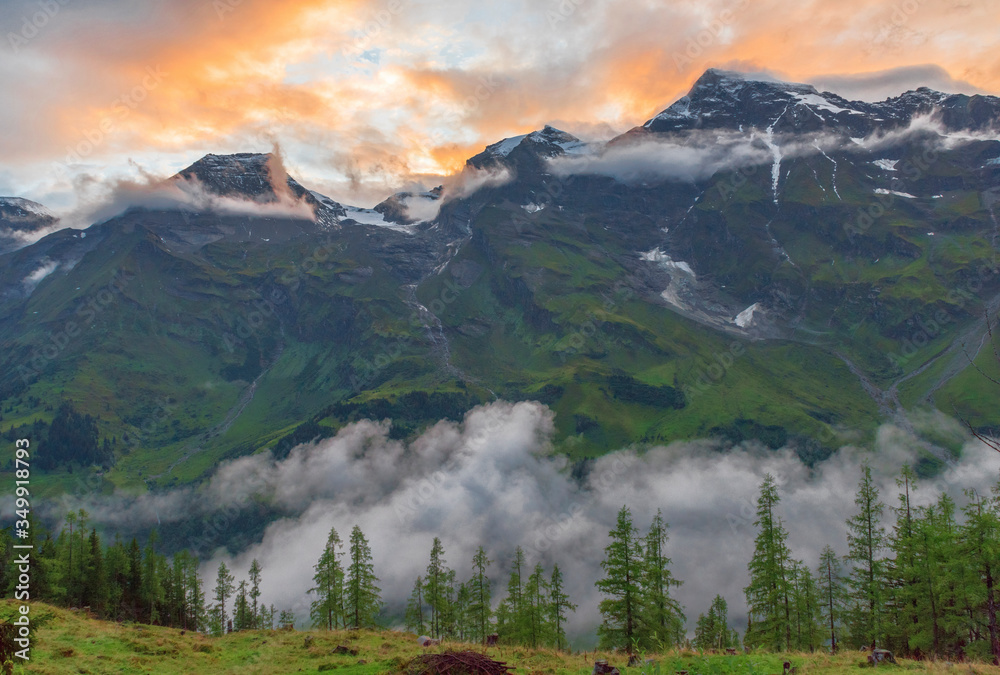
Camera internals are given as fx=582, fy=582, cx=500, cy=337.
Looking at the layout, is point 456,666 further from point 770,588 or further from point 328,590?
point 328,590

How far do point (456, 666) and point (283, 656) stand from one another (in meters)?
16.2

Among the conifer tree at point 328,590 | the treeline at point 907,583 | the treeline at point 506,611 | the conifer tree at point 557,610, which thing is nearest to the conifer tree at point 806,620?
the treeline at point 907,583

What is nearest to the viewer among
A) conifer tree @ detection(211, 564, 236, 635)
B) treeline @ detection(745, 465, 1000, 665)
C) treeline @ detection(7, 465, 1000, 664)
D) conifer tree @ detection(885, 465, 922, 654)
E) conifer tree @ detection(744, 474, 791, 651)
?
treeline @ detection(745, 465, 1000, 665)

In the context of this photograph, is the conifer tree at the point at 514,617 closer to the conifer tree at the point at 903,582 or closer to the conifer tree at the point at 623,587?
the conifer tree at the point at 623,587

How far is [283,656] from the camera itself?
35219 millimetres

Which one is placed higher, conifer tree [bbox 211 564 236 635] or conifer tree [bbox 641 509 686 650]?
conifer tree [bbox 641 509 686 650]

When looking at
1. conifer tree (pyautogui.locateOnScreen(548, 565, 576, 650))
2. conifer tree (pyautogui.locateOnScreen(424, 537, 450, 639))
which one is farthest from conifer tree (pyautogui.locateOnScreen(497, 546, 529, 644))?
conifer tree (pyautogui.locateOnScreen(424, 537, 450, 639))

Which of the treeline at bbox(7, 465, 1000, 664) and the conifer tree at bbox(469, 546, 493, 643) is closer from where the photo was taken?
the treeline at bbox(7, 465, 1000, 664)

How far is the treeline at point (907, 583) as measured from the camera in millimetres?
44219

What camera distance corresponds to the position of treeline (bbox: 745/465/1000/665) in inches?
1741

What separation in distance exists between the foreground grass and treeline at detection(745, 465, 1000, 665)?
2036cm

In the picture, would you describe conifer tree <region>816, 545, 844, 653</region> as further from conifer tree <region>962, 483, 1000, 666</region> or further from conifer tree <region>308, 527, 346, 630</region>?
conifer tree <region>308, 527, 346, 630</region>

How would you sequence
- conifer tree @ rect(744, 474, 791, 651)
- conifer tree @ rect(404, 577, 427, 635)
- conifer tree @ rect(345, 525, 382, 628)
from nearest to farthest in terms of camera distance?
conifer tree @ rect(744, 474, 791, 651)
conifer tree @ rect(345, 525, 382, 628)
conifer tree @ rect(404, 577, 427, 635)

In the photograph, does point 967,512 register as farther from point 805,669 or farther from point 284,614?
point 284,614
